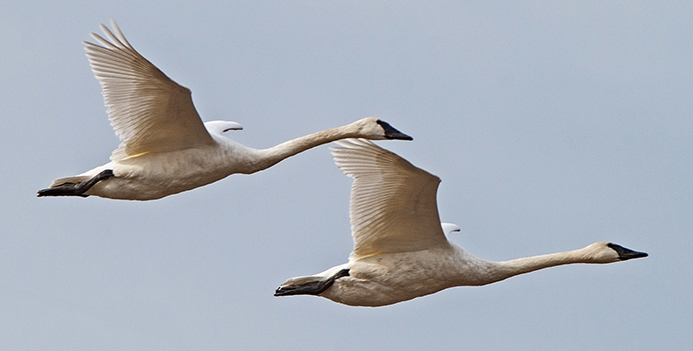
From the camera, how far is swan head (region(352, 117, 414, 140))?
3325 centimetres

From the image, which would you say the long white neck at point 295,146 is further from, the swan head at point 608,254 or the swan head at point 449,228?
the swan head at point 608,254

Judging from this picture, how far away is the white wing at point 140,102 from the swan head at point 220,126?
2.82 m

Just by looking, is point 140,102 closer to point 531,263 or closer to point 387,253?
point 387,253

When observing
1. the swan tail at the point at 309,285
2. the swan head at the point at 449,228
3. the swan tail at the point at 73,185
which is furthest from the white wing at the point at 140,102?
the swan head at the point at 449,228

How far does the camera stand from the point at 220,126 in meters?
36.3

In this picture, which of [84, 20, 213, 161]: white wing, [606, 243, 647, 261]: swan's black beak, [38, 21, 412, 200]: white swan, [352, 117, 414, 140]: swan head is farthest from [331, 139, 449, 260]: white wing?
[606, 243, 647, 261]: swan's black beak

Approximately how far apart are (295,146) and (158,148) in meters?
2.14

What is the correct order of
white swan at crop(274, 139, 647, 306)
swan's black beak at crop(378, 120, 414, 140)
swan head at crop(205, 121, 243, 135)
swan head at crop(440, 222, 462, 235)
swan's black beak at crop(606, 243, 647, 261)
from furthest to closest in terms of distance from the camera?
swan head at crop(205, 121, 243, 135) < swan head at crop(440, 222, 462, 235) < swan's black beak at crop(606, 243, 647, 261) < swan's black beak at crop(378, 120, 414, 140) < white swan at crop(274, 139, 647, 306)

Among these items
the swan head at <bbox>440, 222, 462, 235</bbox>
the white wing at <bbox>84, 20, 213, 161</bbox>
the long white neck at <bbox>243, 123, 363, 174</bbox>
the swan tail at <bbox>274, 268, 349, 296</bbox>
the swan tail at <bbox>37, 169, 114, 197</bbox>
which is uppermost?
the white wing at <bbox>84, 20, 213, 161</bbox>

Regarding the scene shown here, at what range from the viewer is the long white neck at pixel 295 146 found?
109 ft

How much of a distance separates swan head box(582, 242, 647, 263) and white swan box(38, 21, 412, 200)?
3.35m

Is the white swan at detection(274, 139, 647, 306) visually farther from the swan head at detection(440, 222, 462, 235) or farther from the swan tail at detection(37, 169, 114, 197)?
the swan tail at detection(37, 169, 114, 197)

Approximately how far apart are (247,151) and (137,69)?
222 centimetres

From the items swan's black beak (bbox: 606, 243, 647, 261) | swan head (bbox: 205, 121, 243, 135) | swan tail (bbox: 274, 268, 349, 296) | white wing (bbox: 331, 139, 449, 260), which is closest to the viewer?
white wing (bbox: 331, 139, 449, 260)
